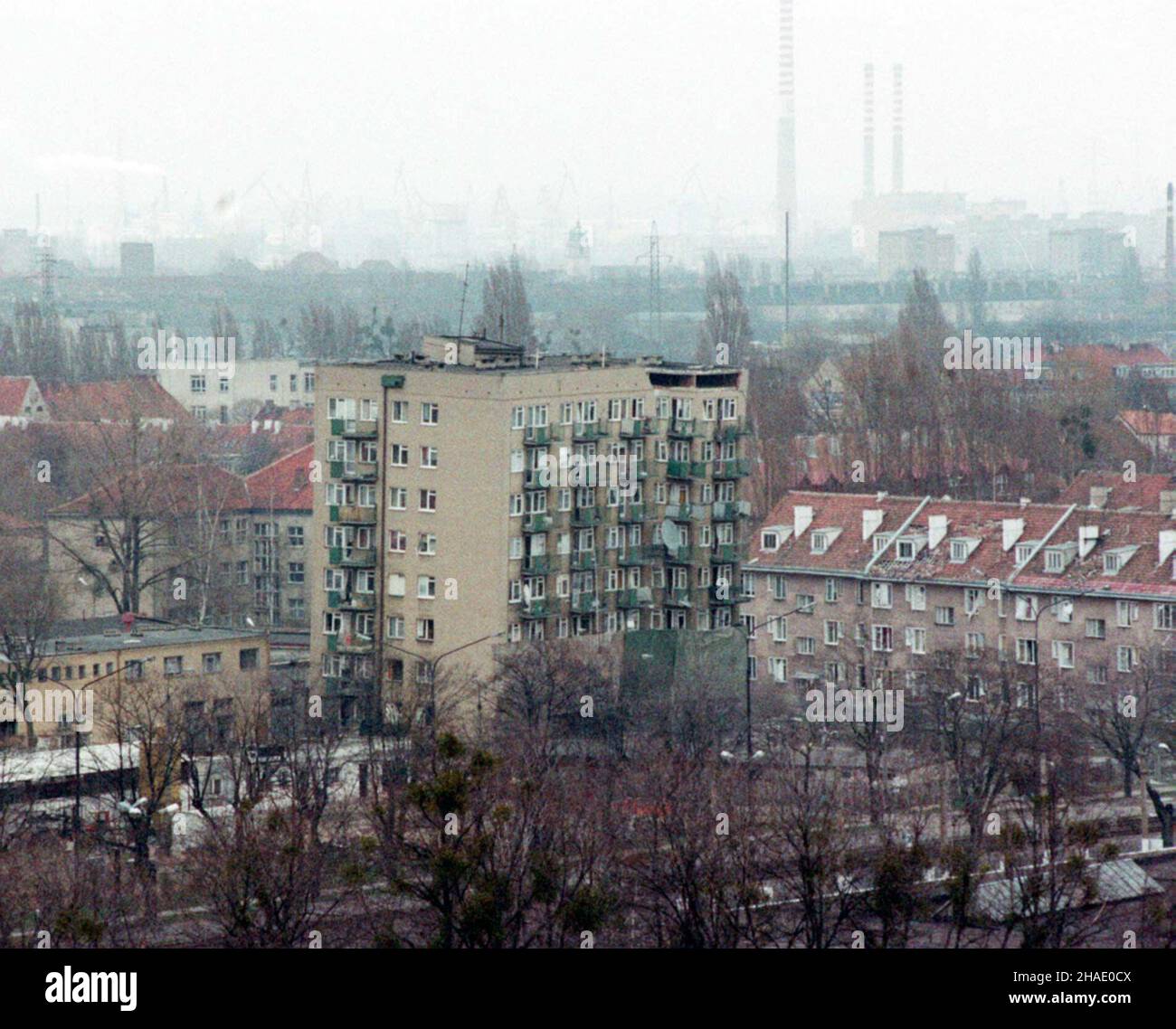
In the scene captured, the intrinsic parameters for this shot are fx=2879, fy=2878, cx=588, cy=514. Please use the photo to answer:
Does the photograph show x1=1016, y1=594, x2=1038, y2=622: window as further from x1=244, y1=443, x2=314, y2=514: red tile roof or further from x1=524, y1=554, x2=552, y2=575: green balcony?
x1=244, y1=443, x2=314, y2=514: red tile roof

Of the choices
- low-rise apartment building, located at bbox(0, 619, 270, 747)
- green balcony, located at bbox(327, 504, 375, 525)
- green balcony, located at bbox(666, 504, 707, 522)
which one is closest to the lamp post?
green balcony, located at bbox(327, 504, 375, 525)

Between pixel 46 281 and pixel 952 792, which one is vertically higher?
pixel 46 281

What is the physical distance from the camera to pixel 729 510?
23531mm

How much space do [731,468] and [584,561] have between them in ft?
5.71

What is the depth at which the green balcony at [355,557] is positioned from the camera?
22.4 m

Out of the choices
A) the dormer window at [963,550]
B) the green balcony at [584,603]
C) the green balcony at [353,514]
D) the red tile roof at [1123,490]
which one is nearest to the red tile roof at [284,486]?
the green balcony at [353,514]

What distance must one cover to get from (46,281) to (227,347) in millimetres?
7681

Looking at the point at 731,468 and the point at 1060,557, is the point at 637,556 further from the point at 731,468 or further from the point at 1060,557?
the point at 1060,557

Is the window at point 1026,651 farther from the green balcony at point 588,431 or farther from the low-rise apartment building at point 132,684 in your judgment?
the low-rise apartment building at point 132,684

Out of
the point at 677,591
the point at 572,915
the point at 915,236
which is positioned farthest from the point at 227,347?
the point at 915,236

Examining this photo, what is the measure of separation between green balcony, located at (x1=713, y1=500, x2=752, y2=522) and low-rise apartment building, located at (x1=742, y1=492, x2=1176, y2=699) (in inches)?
33.6
